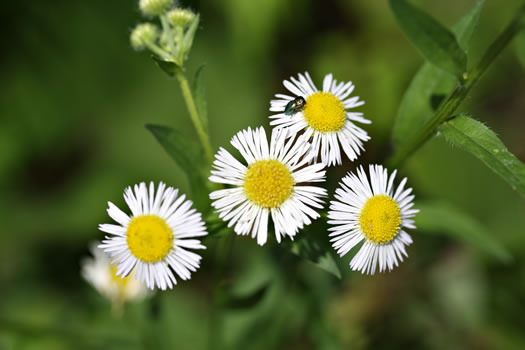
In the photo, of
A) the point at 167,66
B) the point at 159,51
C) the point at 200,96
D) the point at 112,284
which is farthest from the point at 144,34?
the point at 112,284

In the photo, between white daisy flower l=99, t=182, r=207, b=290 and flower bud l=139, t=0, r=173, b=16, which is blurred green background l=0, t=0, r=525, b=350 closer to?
flower bud l=139, t=0, r=173, b=16

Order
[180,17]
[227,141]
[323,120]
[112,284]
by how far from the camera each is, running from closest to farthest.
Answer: [323,120] → [180,17] → [112,284] → [227,141]

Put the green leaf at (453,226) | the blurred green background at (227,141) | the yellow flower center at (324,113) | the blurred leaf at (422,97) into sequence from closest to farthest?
the yellow flower center at (324,113), the blurred leaf at (422,97), the green leaf at (453,226), the blurred green background at (227,141)

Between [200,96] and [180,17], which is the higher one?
[180,17]

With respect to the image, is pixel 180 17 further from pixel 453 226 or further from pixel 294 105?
pixel 453 226

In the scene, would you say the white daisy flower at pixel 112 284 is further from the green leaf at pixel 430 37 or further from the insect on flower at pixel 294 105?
the green leaf at pixel 430 37

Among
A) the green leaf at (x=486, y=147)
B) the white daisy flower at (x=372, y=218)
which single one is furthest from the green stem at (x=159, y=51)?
the green leaf at (x=486, y=147)
